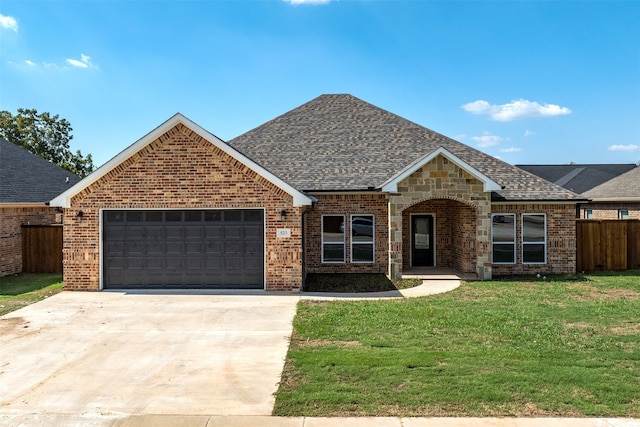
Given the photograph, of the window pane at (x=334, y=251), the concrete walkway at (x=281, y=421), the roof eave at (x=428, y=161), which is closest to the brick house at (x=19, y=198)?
the window pane at (x=334, y=251)

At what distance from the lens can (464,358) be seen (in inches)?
271

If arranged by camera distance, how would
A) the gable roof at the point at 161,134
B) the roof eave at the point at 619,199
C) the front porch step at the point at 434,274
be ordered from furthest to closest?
the roof eave at the point at 619,199, the front porch step at the point at 434,274, the gable roof at the point at 161,134

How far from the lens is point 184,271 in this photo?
507 inches

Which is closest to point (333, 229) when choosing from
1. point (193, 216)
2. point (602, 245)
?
point (193, 216)

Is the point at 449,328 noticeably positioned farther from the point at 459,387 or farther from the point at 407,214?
the point at 407,214

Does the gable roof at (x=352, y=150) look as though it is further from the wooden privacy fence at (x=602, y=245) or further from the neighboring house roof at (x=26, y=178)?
the neighboring house roof at (x=26, y=178)

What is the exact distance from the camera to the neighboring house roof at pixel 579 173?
31.0 m

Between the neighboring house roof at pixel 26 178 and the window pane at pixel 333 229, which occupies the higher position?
the neighboring house roof at pixel 26 178

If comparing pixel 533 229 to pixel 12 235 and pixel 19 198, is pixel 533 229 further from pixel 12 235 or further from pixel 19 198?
pixel 12 235

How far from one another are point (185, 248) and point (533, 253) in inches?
480

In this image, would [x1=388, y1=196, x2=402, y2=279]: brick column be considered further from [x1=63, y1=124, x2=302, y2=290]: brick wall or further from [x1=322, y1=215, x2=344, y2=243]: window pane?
[x1=63, y1=124, x2=302, y2=290]: brick wall

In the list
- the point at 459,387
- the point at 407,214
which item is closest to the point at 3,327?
the point at 459,387

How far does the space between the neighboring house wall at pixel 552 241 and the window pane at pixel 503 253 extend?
150mm

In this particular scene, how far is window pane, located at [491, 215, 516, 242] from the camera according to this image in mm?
15875
